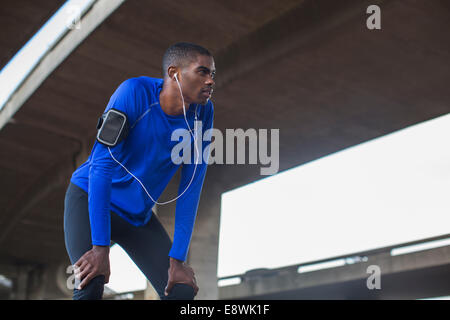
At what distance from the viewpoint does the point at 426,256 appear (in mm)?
23094

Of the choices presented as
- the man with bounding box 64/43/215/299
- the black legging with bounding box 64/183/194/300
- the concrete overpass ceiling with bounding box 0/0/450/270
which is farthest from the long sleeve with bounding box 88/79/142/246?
the concrete overpass ceiling with bounding box 0/0/450/270

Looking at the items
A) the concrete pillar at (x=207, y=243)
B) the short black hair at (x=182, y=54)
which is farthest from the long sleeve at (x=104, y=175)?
the concrete pillar at (x=207, y=243)

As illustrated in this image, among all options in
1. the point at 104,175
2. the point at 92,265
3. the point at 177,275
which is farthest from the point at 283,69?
the point at 92,265

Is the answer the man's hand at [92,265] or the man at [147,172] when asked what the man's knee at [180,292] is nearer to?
the man at [147,172]

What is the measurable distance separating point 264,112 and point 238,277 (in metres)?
16.9

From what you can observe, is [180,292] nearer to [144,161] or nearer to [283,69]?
[144,161]

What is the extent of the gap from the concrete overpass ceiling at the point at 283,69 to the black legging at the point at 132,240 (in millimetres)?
9743

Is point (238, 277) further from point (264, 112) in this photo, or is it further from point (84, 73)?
point (84, 73)

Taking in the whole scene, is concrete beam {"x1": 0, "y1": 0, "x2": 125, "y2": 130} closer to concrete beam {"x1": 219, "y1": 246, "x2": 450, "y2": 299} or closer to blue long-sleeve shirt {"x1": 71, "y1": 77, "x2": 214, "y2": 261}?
blue long-sleeve shirt {"x1": 71, "y1": 77, "x2": 214, "y2": 261}

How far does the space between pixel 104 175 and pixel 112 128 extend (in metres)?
0.21

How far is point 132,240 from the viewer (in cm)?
279

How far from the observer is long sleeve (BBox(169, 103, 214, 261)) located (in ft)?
8.94
